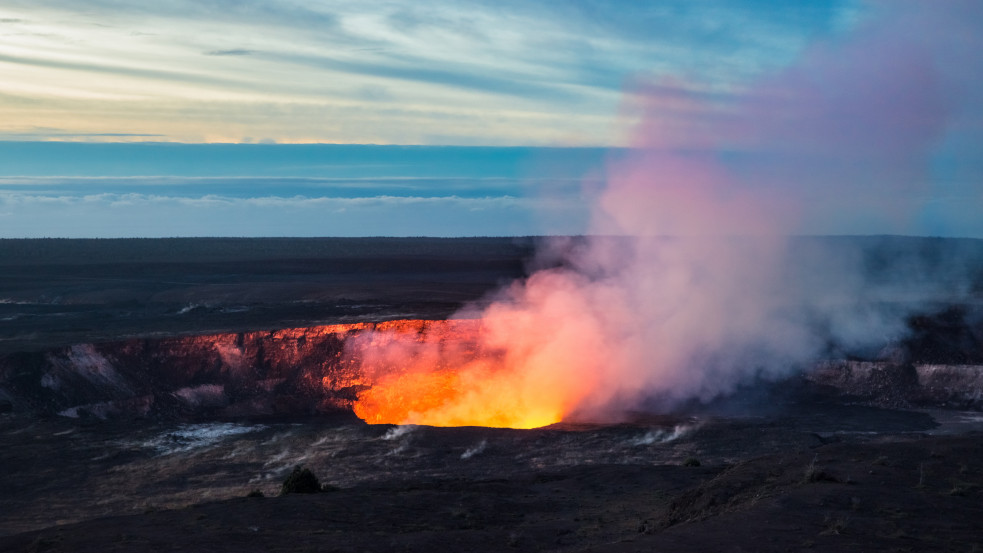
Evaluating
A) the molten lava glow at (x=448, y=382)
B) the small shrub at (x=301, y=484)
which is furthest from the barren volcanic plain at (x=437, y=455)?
the small shrub at (x=301, y=484)

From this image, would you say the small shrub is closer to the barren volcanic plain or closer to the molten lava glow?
the barren volcanic plain

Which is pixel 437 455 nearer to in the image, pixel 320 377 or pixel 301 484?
pixel 301 484

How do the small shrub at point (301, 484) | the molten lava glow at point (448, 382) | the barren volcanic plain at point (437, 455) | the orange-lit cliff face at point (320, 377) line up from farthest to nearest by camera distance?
the molten lava glow at point (448, 382) < the orange-lit cliff face at point (320, 377) < the small shrub at point (301, 484) < the barren volcanic plain at point (437, 455)

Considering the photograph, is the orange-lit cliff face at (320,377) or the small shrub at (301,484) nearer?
the small shrub at (301,484)

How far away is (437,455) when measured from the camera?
20.5 metres

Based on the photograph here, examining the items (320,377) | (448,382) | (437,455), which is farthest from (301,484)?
(320,377)

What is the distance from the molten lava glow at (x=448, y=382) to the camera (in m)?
27.2

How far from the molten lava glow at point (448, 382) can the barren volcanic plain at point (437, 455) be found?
1.37ft

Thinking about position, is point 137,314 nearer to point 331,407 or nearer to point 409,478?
point 331,407

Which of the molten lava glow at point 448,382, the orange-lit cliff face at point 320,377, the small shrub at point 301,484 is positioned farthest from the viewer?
the molten lava glow at point 448,382

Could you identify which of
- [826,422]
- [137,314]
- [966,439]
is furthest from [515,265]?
[966,439]

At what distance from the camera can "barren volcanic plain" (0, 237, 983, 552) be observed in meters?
12.6

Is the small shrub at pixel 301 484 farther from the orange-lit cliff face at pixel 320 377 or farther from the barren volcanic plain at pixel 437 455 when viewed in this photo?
the orange-lit cliff face at pixel 320 377


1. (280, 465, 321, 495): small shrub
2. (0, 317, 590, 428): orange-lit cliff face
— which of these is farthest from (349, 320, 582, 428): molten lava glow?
(280, 465, 321, 495): small shrub
